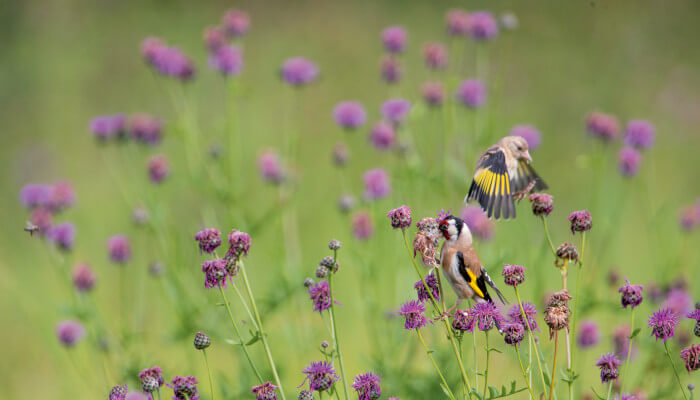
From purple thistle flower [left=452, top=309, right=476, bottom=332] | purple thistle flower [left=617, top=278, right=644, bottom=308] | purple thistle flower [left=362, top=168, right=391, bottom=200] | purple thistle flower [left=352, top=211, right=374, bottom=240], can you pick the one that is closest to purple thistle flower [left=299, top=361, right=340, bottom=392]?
purple thistle flower [left=452, top=309, right=476, bottom=332]

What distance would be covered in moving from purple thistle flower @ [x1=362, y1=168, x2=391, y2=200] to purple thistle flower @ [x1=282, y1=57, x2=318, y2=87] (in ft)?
1.96

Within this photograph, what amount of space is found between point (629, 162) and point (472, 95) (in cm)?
80

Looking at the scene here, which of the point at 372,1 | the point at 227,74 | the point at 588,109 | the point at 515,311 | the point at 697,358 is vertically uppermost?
the point at 372,1

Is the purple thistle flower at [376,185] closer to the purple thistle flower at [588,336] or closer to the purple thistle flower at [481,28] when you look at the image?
the purple thistle flower at [481,28]

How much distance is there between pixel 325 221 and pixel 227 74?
215 cm

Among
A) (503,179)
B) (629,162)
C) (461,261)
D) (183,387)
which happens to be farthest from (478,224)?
(183,387)

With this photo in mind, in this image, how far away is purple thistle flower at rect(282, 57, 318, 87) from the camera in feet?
11.0

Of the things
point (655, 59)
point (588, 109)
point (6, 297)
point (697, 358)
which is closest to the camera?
point (697, 358)

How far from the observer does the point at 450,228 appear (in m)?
1.43

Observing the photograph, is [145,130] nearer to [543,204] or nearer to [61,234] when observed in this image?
[61,234]

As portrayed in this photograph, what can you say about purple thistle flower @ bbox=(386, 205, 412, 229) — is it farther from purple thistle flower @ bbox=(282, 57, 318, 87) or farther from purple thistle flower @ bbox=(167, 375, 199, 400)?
purple thistle flower @ bbox=(282, 57, 318, 87)

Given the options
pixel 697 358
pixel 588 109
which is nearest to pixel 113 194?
pixel 588 109

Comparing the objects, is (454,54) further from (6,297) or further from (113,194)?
(6,297)

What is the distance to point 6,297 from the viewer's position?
15.7ft
